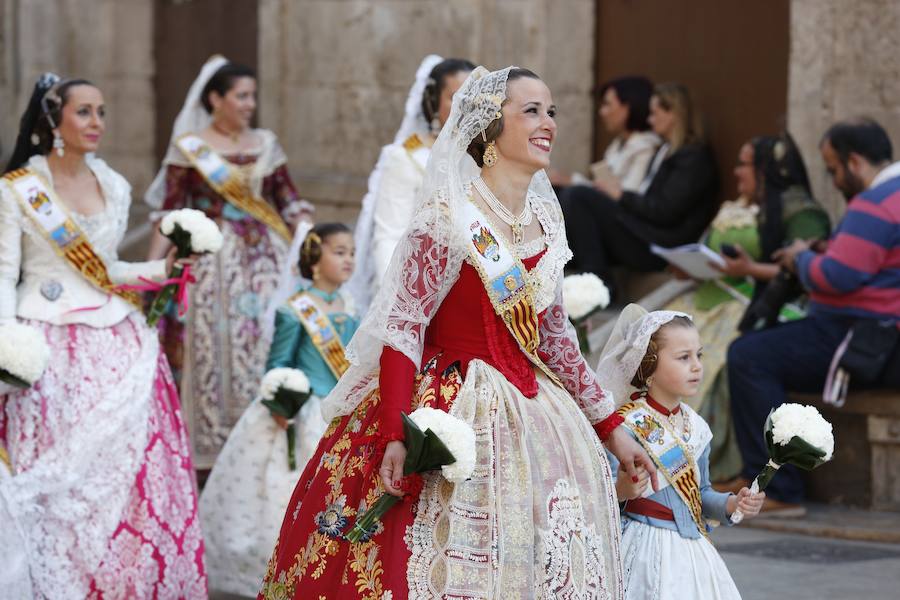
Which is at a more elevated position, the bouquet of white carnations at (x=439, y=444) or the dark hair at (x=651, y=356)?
the dark hair at (x=651, y=356)

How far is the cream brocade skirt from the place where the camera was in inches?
184

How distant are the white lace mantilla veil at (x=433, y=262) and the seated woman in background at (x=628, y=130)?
5.00 metres

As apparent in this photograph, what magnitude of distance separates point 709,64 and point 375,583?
6.22m

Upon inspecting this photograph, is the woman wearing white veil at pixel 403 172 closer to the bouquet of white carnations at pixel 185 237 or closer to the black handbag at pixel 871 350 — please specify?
the bouquet of white carnations at pixel 185 237

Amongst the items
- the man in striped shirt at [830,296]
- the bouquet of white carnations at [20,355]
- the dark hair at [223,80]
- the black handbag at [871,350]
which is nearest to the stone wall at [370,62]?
the dark hair at [223,80]

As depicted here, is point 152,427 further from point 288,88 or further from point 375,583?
point 288,88

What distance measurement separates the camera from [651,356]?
5.52m

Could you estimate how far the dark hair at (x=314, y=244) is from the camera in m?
7.30

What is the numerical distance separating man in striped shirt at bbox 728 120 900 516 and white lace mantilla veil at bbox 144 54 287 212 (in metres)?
2.67

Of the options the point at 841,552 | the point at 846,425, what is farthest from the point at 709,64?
the point at 841,552

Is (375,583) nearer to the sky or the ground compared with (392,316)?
nearer to the ground

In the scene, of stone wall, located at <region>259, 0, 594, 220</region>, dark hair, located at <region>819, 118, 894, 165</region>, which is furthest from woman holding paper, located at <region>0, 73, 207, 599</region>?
stone wall, located at <region>259, 0, 594, 220</region>

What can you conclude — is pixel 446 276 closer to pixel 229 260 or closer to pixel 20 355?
pixel 20 355

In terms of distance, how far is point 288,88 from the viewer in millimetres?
12484
